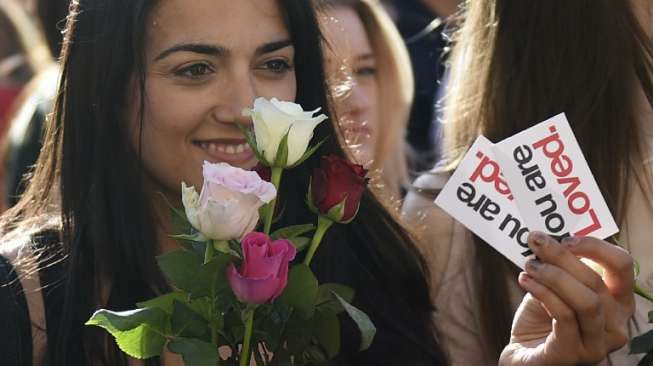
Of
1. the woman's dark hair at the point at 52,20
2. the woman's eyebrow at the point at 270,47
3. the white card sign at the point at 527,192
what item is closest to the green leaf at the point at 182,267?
the white card sign at the point at 527,192

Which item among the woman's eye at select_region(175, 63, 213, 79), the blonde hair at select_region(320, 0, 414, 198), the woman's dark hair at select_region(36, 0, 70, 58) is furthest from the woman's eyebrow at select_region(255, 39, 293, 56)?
the woman's dark hair at select_region(36, 0, 70, 58)

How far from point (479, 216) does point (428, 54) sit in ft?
8.96

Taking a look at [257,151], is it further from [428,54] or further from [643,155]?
[428,54]

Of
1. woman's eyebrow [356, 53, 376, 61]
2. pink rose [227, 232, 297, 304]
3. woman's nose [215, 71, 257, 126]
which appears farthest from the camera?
woman's eyebrow [356, 53, 376, 61]

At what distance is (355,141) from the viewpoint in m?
3.53

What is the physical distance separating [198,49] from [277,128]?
73cm

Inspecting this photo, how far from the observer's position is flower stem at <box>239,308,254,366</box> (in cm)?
220

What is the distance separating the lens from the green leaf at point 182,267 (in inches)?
87.4

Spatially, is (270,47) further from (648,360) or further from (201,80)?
(648,360)

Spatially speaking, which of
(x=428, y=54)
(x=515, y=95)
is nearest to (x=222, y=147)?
(x=515, y=95)

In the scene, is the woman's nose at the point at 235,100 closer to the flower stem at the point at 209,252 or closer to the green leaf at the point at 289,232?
the green leaf at the point at 289,232

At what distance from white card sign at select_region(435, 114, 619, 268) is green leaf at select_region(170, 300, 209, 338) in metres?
0.46

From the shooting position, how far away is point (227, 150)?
292 cm

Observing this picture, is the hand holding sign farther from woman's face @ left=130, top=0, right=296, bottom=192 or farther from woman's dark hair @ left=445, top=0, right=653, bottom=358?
woman's face @ left=130, top=0, right=296, bottom=192
